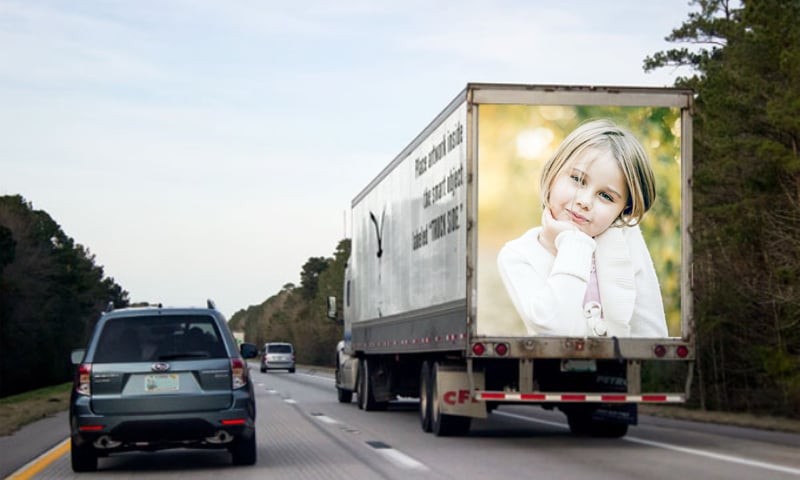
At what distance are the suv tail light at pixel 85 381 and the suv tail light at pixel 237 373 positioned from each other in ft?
4.57

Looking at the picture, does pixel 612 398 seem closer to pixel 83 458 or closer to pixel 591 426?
pixel 591 426

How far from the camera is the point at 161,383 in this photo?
543 inches

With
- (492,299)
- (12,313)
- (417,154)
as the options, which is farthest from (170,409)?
(12,313)

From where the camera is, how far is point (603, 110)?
1709 centimetres

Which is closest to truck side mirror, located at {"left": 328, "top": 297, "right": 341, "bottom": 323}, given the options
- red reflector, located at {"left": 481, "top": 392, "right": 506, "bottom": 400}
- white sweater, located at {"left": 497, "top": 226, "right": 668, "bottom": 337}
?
red reflector, located at {"left": 481, "top": 392, "right": 506, "bottom": 400}

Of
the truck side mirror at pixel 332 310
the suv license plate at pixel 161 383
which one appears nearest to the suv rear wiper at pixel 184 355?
the suv license plate at pixel 161 383

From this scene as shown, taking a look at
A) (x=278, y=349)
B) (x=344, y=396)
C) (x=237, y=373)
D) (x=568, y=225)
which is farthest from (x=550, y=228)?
(x=278, y=349)

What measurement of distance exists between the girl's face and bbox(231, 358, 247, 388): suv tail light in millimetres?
4723

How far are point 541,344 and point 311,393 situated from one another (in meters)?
22.9

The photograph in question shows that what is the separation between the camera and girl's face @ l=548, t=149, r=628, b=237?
55.7 feet

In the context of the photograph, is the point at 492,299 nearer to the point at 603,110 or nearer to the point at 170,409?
the point at 603,110

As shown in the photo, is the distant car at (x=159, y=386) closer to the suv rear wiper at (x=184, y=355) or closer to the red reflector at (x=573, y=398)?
the suv rear wiper at (x=184, y=355)

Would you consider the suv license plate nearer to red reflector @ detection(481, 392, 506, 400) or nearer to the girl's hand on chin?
red reflector @ detection(481, 392, 506, 400)

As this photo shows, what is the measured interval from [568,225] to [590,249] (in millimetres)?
390
